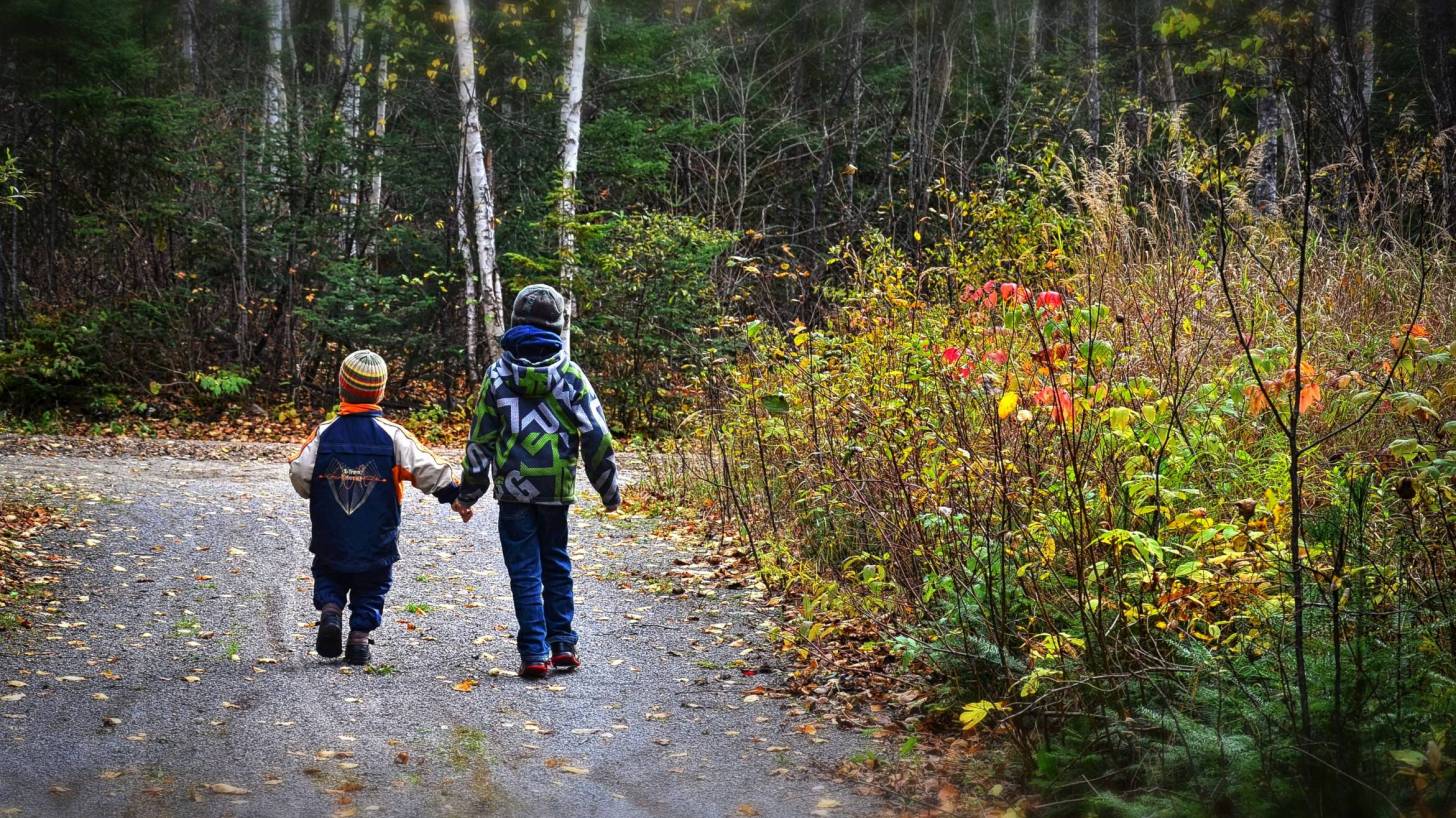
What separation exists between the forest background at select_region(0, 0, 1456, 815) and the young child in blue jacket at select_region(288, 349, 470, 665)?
199 cm

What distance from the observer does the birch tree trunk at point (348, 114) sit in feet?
69.1

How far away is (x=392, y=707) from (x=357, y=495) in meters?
1.19

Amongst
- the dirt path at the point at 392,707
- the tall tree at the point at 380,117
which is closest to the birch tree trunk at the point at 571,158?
the tall tree at the point at 380,117

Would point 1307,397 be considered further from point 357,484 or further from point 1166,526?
point 357,484

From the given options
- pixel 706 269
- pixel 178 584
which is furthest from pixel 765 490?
pixel 706 269

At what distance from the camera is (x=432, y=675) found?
6.12 m

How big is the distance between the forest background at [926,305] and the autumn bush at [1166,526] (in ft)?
0.10

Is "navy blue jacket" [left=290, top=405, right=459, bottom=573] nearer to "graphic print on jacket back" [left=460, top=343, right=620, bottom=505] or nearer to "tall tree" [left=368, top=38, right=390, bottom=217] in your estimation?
"graphic print on jacket back" [left=460, top=343, right=620, bottom=505]

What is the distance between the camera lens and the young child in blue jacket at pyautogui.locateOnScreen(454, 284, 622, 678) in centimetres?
602

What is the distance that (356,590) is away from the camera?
20.6 ft

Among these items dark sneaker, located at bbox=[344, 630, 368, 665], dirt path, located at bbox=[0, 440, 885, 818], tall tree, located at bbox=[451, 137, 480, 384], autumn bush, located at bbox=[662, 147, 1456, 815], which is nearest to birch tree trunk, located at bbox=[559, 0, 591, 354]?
tall tree, located at bbox=[451, 137, 480, 384]

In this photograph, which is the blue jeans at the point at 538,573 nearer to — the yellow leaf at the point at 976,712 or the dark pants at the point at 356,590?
the dark pants at the point at 356,590

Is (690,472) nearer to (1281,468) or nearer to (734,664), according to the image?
(734,664)

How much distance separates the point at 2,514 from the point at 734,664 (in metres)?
7.12
